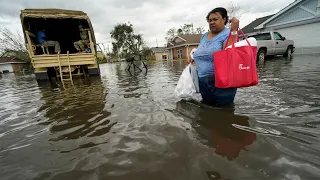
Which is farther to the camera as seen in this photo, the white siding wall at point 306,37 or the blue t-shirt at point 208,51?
the white siding wall at point 306,37

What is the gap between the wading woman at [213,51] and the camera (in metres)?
2.60

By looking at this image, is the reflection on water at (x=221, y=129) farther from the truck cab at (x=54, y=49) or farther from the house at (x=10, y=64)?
the house at (x=10, y=64)

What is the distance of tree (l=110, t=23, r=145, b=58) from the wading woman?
48917 mm

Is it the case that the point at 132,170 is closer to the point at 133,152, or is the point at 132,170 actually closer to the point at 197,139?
the point at 133,152

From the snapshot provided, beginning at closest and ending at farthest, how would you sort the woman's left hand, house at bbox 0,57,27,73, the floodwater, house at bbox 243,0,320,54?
the floodwater, the woman's left hand, house at bbox 243,0,320,54, house at bbox 0,57,27,73

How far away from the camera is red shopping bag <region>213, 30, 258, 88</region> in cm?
231

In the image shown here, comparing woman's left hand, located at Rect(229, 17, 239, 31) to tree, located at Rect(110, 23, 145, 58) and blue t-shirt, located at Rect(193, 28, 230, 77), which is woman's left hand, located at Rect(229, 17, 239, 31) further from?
tree, located at Rect(110, 23, 145, 58)

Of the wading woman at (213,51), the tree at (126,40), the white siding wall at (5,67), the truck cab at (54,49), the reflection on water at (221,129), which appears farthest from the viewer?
the tree at (126,40)

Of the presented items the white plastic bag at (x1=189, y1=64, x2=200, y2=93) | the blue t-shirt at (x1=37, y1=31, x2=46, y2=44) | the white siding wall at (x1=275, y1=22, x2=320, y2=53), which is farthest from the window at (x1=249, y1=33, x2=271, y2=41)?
the blue t-shirt at (x1=37, y1=31, x2=46, y2=44)

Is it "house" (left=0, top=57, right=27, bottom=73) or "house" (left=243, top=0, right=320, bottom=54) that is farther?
"house" (left=0, top=57, right=27, bottom=73)

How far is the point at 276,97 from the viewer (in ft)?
11.5

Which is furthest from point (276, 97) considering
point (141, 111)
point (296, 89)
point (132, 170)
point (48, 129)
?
point (48, 129)

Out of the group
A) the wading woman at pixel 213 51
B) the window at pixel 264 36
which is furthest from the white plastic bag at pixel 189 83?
the window at pixel 264 36

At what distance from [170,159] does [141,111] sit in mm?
1594
